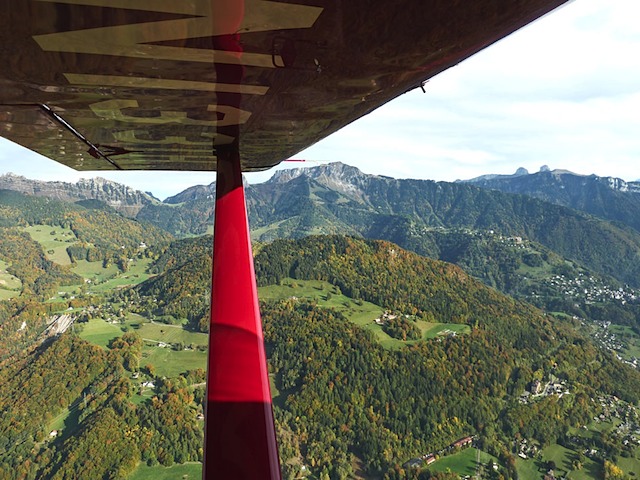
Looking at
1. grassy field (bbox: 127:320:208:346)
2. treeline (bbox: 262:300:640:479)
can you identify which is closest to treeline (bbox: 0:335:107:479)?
grassy field (bbox: 127:320:208:346)

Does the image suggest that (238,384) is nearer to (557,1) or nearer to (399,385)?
(557,1)

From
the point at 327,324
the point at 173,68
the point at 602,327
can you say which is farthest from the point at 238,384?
the point at 602,327

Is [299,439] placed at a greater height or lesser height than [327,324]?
lesser

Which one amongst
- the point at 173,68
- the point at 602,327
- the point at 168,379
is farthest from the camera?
the point at 602,327

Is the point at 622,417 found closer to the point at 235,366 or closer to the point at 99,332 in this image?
the point at 235,366

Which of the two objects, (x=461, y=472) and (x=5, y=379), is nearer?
(x=461, y=472)

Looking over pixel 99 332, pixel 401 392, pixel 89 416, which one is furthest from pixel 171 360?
pixel 401 392
